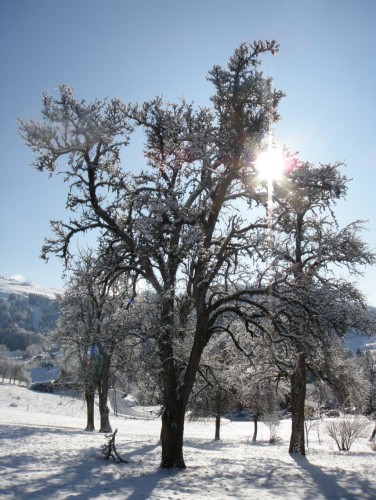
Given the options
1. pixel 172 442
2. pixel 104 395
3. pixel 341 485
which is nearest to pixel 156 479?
pixel 172 442

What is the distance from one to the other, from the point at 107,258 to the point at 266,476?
797 centimetres

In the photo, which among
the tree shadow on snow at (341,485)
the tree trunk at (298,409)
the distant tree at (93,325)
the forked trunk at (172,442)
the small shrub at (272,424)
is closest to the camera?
the tree shadow on snow at (341,485)

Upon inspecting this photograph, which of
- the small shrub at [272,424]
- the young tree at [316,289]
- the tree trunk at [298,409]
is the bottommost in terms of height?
the small shrub at [272,424]

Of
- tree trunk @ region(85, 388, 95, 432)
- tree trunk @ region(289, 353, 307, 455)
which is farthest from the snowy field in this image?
tree trunk @ region(85, 388, 95, 432)

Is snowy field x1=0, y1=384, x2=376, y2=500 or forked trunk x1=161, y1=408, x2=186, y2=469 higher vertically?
forked trunk x1=161, y1=408, x2=186, y2=469

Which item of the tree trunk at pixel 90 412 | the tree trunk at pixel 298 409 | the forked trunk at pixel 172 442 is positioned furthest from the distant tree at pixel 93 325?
the tree trunk at pixel 298 409

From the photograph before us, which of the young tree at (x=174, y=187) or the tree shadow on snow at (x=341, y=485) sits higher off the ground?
the young tree at (x=174, y=187)

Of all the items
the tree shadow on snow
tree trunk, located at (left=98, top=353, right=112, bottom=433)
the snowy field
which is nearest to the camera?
the snowy field

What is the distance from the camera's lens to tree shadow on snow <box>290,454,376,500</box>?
29.4 ft

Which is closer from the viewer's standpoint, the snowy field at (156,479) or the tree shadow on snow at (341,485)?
the snowy field at (156,479)

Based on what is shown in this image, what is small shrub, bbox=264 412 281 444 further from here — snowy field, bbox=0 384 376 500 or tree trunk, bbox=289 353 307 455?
snowy field, bbox=0 384 376 500

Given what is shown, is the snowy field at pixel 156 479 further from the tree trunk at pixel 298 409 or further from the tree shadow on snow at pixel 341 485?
the tree trunk at pixel 298 409

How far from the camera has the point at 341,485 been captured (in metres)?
10.1

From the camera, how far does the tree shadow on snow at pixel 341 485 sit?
897cm
